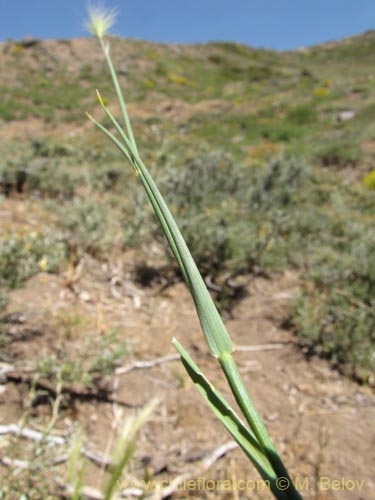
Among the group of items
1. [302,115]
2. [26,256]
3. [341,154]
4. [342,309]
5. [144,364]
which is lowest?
[144,364]

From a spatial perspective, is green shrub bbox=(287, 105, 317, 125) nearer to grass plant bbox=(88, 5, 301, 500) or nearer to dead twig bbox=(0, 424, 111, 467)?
dead twig bbox=(0, 424, 111, 467)

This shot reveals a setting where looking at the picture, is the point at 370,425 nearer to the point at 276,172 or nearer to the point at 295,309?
the point at 295,309

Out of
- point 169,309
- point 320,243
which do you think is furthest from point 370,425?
point 320,243

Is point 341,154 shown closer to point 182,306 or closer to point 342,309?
point 342,309

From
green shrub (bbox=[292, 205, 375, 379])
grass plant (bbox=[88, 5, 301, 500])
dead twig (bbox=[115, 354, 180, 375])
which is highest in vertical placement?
grass plant (bbox=[88, 5, 301, 500])

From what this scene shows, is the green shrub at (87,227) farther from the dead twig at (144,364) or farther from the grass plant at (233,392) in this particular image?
the grass plant at (233,392)

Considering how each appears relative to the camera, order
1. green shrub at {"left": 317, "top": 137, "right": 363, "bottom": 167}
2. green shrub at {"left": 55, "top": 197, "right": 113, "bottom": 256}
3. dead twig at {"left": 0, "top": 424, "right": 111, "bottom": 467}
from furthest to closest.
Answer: green shrub at {"left": 317, "top": 137, "right": 363, "bottom": 167} → green shrub at {"left": 55, "top": 197, "right": 113, "bottom": 256} → dead twig at {"left": 0, "top": 424, "right": 111, "bottom": 467}

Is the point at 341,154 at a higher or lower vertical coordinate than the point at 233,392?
higher

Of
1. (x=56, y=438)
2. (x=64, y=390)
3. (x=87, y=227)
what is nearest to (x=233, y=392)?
(x=56, y=438)

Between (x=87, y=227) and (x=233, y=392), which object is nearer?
(x=233, y=392)

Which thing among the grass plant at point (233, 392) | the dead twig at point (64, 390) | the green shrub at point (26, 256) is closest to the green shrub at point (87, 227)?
the green shrub at point (26, 256)

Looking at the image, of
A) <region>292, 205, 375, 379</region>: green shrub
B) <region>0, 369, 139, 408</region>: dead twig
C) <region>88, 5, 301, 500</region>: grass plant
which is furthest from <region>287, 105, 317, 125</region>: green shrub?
<region>88, 5, 301, 500</region>: grass plant

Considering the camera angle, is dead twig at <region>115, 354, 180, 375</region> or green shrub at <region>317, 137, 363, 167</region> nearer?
dead twig at <region>115, 354, 180, 375</region>
